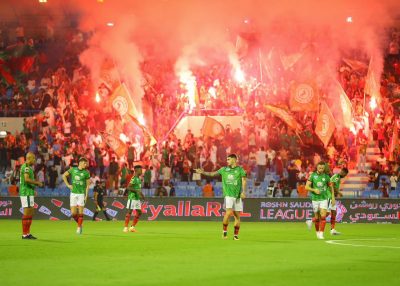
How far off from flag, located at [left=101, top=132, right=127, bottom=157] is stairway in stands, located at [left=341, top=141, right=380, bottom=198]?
13.2m

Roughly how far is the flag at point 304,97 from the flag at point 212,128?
420cm

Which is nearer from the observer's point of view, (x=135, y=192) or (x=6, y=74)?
(x=135, y=192)

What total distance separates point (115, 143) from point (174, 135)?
13.7 ft

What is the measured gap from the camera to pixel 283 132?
134ft

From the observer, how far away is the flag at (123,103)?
47697mm

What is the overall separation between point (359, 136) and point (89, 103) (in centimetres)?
1633

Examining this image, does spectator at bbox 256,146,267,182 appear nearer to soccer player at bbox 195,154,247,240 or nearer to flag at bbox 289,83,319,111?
flag at bbox 289,83,319,111

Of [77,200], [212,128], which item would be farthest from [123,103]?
[77,200]

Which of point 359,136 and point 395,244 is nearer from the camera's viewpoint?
point 395,244

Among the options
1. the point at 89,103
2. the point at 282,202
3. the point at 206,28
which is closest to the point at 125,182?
the point at 282,202

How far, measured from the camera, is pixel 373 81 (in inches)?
1686

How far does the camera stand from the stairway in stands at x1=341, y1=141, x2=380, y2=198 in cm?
3703

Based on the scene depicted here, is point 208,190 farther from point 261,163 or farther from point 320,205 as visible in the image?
point 320,205

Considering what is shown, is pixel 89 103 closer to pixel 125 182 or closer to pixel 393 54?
pixel 125 182
